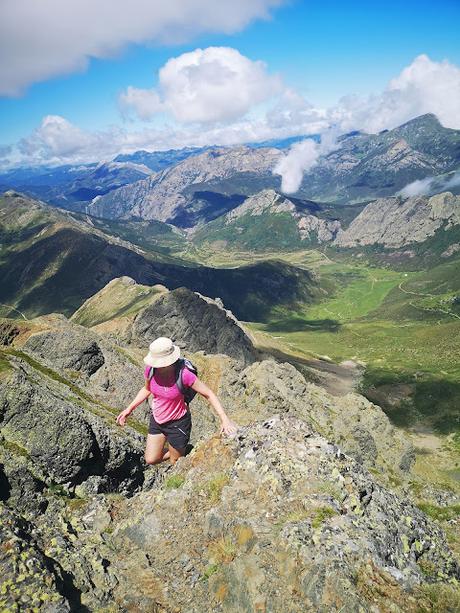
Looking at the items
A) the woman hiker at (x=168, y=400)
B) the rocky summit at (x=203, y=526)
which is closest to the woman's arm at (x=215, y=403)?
the woman hiker at (x=168, y=400)

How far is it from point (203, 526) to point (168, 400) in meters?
5.71

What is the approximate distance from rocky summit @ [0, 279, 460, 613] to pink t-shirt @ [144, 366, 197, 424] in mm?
2356

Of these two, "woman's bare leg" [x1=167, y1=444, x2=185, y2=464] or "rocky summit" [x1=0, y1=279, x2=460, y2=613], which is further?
"woman's bare leg" [x1=167, y1=444, x2=185, y2=464]

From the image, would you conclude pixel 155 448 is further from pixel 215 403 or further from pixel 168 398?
pixel 215 403

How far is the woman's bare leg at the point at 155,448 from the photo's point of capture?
2236 cm

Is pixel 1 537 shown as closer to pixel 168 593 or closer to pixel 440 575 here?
pixel 168 593

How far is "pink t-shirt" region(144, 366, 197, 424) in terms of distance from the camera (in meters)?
20.4

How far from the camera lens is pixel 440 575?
15508mm

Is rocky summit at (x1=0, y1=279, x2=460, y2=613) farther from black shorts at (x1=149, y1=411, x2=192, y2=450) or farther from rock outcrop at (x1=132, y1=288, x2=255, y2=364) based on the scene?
rock outcrop at (x1=132, y1=288, x2=255, y2=364)

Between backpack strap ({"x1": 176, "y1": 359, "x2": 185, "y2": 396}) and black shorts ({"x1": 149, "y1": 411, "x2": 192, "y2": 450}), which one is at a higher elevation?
backpack strap ({"x1": 176, "y1": 359, "x2": 185, "y2": 396})

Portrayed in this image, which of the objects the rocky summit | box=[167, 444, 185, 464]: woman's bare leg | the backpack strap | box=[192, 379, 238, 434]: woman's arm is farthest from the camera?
box=[167, 444, 185, 464]: woman's bare leg

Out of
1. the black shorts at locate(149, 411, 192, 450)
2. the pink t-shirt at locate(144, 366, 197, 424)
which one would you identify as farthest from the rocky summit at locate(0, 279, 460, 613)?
the pink t-shirt at locate(144, 366, 197, 424)

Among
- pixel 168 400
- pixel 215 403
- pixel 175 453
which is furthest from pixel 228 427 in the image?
pixel 175 453

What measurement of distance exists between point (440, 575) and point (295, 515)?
5.32m
